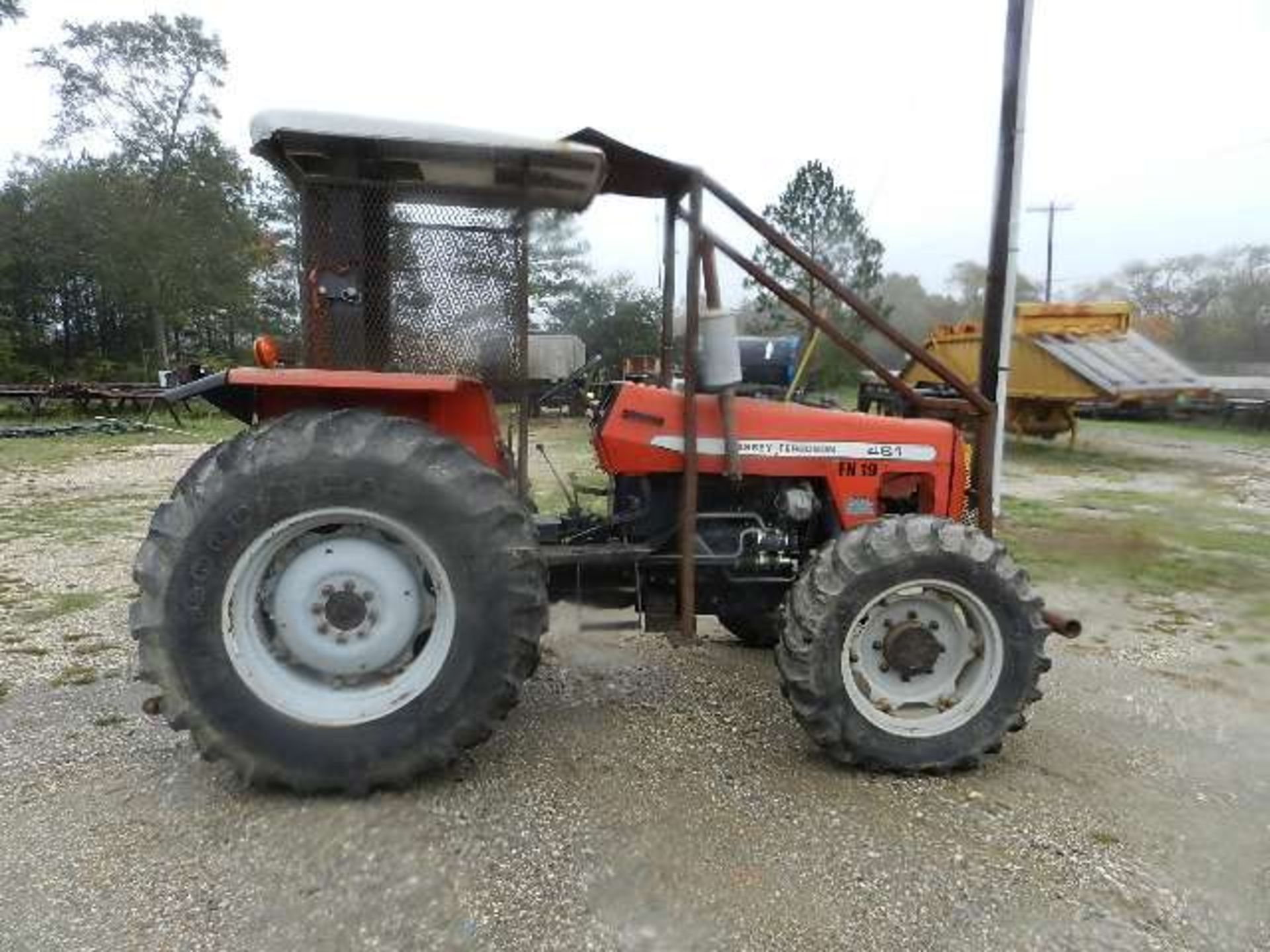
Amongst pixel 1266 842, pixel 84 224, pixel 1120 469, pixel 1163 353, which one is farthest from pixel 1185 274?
pixel 1266 842

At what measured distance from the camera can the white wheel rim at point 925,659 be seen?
11.1ft

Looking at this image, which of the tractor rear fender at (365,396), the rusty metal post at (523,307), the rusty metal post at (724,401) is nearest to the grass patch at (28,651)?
the tractor rear fender at (365,396)

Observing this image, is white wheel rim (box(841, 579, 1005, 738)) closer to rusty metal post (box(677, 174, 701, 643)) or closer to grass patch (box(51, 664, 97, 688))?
rusty metal post (box(677, 174, 701, 643))

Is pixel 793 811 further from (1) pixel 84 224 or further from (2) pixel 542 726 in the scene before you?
(1) pixel 84 224

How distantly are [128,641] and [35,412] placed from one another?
1770cm

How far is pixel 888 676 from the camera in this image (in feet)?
11.5

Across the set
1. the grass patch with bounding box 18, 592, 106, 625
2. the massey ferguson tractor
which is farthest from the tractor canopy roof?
the grass patch with bounding box 18, 592, 106, 625

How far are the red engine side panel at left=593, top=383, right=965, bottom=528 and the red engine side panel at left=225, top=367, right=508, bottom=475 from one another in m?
0.47

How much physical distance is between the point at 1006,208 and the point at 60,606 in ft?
25.4

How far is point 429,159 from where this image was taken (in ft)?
10.3

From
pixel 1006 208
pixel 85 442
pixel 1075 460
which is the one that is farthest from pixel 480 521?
pixel 85 442

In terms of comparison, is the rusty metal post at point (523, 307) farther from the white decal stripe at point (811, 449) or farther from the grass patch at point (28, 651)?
the grass patch at point (28, 651)

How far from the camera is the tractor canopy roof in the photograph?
2963 millimetres

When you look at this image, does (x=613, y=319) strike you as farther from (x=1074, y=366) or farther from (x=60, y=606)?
(x=1074, y=366)
